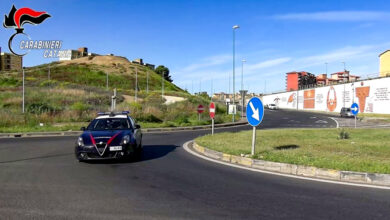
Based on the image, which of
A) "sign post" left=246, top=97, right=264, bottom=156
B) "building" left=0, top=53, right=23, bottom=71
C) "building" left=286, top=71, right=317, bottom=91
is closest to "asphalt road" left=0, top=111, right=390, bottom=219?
"sign post" left=246, top=97, right=264, bottom=156

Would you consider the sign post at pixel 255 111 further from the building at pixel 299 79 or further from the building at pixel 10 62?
the building at pixel 299 79

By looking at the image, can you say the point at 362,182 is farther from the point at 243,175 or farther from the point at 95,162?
the point at 95,162

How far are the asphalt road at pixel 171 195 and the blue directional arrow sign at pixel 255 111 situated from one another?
2079mm

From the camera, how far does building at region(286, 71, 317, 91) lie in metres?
133

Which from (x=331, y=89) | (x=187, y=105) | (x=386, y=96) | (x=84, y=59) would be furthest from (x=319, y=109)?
(x=84, y=59)

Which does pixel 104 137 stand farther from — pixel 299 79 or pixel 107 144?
pixel 299 79

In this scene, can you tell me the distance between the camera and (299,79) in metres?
135

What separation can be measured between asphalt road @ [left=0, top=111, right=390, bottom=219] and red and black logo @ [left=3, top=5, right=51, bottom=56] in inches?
492

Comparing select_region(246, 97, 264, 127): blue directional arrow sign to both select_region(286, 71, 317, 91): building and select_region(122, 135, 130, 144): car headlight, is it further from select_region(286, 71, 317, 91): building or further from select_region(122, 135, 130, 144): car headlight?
select_region(286, 71, 317, 91): building

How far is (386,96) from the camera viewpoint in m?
49.0

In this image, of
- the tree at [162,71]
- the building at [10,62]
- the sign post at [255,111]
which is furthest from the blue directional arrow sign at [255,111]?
the tree at [162,71]

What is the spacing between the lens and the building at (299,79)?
133m

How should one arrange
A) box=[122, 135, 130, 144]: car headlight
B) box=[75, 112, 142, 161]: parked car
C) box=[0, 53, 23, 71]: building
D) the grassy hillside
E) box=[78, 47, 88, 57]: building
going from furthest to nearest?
box=[78, 47, 88, 57]: building < box=[0, 53, 23, 71]: building < the grassy hillside < box=[122, 135, 130, 144]: car headlight < box=[75, 112, 142, 161]: parked car

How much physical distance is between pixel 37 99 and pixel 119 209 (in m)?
35.0
